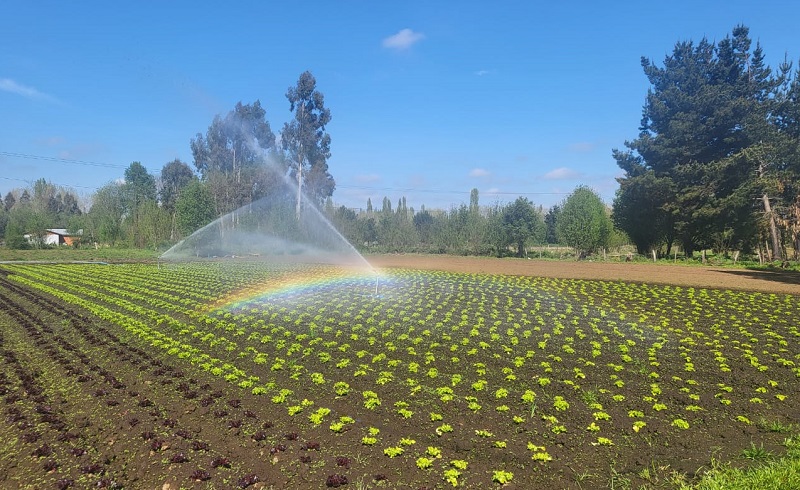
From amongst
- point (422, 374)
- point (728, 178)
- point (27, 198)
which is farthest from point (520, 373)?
point (27, 198)

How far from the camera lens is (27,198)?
131m

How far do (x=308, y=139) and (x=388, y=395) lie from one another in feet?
190

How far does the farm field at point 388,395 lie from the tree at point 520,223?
45.2 m

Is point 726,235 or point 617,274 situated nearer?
point 617,274

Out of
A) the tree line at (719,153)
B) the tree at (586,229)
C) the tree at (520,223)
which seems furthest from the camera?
the tree at (520,223)

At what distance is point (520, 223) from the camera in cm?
6256

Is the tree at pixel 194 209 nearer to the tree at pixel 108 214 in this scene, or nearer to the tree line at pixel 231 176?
the tree line at pixel 231 176

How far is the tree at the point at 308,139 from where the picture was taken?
6200cm

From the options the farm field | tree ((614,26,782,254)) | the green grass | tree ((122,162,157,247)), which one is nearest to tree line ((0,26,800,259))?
tree ((614,26,782,254))

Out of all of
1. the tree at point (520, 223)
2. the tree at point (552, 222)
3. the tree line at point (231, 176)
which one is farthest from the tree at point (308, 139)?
the tree at point (552, 222)

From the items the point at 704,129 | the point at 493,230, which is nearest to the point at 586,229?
the point at 493,230

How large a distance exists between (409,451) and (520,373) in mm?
4129

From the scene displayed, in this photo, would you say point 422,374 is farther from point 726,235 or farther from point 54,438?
point 726,235

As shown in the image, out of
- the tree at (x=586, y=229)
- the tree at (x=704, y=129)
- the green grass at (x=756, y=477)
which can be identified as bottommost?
the green grass at (x=756, y=477)
